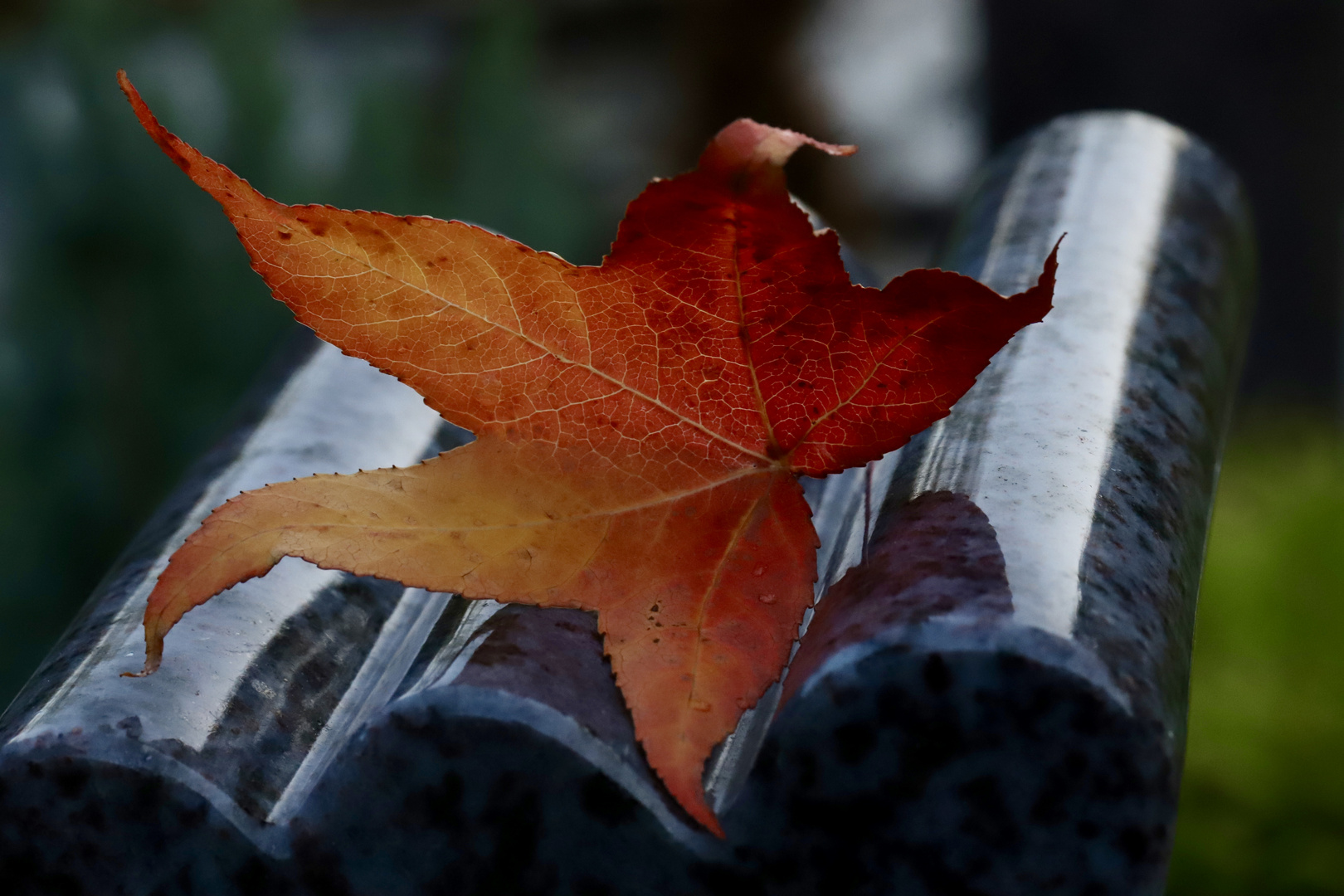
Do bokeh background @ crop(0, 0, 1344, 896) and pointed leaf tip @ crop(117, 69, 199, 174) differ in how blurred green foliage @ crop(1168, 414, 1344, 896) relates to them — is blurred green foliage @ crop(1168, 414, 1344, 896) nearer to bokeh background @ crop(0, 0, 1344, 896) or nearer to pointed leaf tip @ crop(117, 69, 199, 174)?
bokeh background @ crop(0, 0, 1344, 896)

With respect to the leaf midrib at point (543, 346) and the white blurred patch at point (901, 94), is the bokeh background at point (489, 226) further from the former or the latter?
A: the leaf midrib at point (543, 346)

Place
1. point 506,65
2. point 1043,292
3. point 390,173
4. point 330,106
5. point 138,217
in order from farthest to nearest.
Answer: point 330,106, point 506,65, point 390,173, point 138,217, point 1043,292

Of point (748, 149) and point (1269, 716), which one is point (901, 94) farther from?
point (748, 149)

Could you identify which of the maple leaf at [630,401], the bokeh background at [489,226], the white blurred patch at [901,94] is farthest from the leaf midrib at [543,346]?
the white blurred patch at [901,94]

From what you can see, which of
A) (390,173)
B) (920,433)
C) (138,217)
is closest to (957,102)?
(390,173)

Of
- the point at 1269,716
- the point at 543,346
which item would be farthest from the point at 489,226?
the point at 543,346

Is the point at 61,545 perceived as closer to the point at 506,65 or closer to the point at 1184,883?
the point at 506,65
